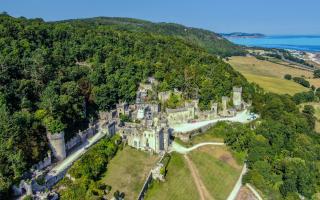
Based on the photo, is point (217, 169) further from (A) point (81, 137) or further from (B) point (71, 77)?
(B) point (71, 77)

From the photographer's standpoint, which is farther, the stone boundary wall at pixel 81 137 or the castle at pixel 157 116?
the castle at pixel 157 116

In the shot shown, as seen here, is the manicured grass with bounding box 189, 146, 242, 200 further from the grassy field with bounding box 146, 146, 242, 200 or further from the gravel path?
the gravel path

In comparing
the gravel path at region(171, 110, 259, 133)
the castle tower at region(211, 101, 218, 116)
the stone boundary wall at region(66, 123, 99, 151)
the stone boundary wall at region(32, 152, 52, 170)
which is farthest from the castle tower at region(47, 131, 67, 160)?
the castle tower at region(211, 101, 218, 116)

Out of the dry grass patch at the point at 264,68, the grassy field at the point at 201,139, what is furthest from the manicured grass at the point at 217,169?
the dry grass patch at the point at 264,68

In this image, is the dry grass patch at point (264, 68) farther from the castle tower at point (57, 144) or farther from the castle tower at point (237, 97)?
the castle tower at point (57, 144)

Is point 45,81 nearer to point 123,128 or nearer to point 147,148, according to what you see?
point 123,128

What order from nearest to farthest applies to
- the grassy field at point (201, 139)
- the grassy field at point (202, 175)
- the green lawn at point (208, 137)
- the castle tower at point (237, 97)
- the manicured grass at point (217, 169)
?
1. the grassy field at point (202, 175)
2. the manicured grass at point (217, 169)
3. the grassy field at point (201, 139)
4. the green lawn at point (208, 137)
5. the castle tower at point (237, 97)

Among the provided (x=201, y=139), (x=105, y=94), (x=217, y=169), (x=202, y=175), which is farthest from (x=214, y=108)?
(x=105, y=94)
